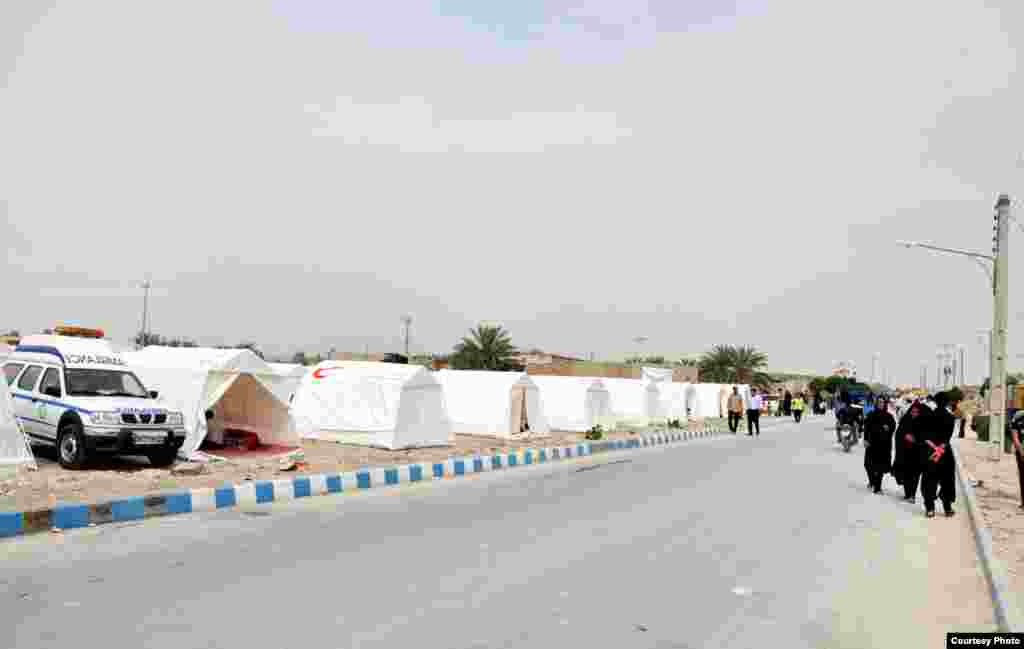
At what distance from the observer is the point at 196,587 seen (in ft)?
20.9

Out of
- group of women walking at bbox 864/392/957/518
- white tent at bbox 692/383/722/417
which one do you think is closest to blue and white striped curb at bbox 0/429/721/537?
group of women walking at bbox 864/392/957/518

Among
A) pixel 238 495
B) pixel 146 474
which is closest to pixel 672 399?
pixel 146 474

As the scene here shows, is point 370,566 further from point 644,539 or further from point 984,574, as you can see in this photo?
point 984,574

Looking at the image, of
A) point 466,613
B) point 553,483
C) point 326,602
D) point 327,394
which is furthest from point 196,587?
point 327,394

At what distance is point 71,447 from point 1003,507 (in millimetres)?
14172

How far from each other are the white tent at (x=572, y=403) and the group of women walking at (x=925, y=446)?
657 inches

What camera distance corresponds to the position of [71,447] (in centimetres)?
1292

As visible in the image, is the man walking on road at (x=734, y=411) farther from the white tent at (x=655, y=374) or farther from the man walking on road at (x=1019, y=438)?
the man walking on road at (x=1019, y=438)

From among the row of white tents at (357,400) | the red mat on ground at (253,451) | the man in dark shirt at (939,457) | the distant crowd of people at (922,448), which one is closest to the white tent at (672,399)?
the row of white tents at (357,400)

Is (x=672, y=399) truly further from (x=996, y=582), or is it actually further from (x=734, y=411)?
(x=996, y=582)

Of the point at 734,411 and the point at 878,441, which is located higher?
the point at 878,441

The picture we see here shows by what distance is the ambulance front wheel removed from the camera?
1270cm

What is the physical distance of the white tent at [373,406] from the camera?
→ 19.7 metres

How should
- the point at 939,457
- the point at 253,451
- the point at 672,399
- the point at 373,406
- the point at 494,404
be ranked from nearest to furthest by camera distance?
the point at 939,457
the point at 253,451
the point at 373,406
the point at 494,404
the point at 672,399
